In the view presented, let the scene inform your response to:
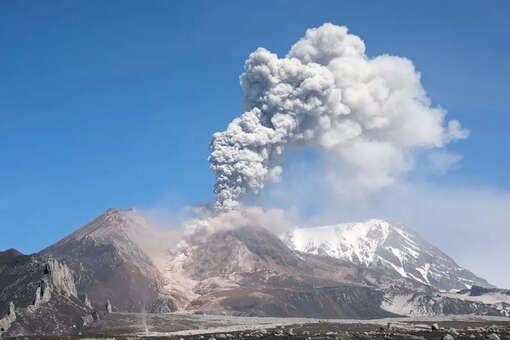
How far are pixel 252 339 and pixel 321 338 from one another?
1332 centimetres

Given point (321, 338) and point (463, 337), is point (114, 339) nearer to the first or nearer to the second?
point (321, 338)

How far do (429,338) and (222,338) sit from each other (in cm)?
4126

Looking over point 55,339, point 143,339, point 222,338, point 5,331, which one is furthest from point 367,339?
point 5,331

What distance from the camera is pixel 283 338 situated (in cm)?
12744

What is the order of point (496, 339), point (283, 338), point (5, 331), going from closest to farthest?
1. point (496, 339)
2. point (283, 338)
3. point (5, 331)

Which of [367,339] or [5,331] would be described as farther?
[5,331]

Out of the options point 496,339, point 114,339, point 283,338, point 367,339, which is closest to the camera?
point 496,339

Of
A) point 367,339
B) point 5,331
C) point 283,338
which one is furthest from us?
point 5,331

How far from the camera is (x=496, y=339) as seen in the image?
360 ft

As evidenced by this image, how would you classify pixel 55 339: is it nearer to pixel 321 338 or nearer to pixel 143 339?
pixel 143 339

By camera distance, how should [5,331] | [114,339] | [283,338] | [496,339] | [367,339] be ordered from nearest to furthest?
[496,339]
[367,339]
[283,338]
[114,339]
[5,331]

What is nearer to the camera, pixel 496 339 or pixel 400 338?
pixel 496 339

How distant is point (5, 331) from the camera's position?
19912 cm

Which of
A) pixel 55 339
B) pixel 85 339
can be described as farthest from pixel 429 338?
pixel 55 339
